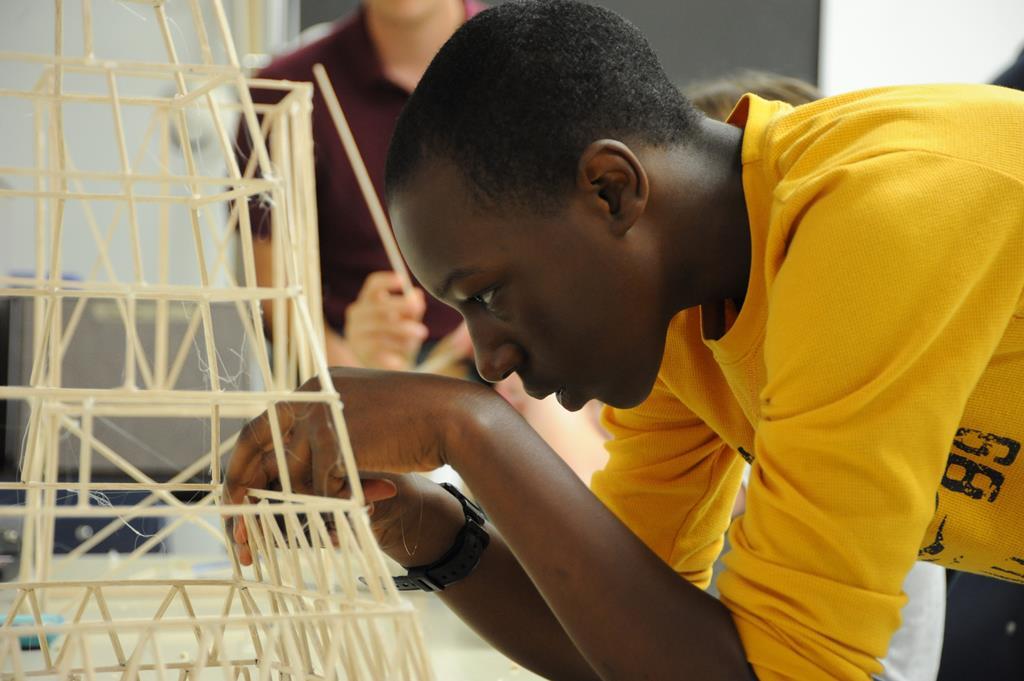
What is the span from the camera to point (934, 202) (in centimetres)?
56

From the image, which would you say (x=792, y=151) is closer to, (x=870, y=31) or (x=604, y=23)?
(x=604, y=23)

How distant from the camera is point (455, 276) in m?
0.63

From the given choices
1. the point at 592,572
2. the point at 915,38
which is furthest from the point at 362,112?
the point at 592,572


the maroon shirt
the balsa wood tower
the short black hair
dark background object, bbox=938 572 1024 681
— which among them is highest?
the short black hair

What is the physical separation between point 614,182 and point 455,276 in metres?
0.11

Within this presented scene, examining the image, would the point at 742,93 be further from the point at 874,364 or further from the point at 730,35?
the point at 730,35

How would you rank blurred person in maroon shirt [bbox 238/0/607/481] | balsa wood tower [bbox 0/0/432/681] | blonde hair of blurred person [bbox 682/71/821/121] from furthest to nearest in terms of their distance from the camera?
blurred person in maroon shirt [bbox 238/0/607/481] → blonde hair of blurred person [bbox 682/71/821/121] → balsa wood tower [bbox 0/0/432/681]

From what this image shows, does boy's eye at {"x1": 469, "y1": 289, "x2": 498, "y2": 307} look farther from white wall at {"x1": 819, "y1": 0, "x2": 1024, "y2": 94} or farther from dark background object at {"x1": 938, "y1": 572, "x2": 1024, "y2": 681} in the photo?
white wall at {"x1": 819, "y1": 0, "x2": 1024, "y2": 94}

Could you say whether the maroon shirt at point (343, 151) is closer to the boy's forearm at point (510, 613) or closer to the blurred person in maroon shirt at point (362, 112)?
the blurred person in maroon shirt at point (362, 112)

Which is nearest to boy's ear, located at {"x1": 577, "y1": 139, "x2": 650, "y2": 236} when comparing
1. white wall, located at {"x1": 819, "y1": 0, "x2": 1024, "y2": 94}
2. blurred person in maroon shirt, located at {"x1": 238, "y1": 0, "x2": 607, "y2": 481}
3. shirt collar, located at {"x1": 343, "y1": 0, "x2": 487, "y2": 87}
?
blurred person in maroon shirt, located at {"x1": 238, "y1": 0, "x2": 607, "y2": 481}

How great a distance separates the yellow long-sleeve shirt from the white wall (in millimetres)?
1961

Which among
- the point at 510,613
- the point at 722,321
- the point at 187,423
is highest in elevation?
the point at 722,321

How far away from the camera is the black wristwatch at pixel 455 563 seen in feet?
2.49

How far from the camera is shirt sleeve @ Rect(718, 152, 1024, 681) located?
0.55m
